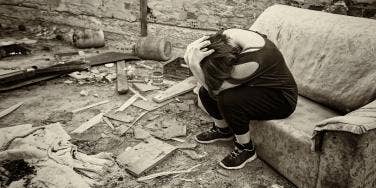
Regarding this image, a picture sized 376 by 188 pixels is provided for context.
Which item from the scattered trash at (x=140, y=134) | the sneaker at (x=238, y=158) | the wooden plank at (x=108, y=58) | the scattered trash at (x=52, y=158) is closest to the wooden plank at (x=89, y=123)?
the scattered trash at (x=52, y=158)

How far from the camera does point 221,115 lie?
3.95 m

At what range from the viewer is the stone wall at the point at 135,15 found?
21.8ft

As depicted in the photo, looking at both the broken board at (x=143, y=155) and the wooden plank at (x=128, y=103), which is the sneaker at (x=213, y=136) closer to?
the broken board at (x=143, y=155)

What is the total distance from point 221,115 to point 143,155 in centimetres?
98

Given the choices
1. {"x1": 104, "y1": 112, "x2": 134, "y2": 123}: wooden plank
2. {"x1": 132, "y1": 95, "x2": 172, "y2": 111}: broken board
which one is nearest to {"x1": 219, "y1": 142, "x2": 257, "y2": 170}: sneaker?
{"x1": 104, "y1": 112, "x2": 134, "y2": 123}: wooden plank

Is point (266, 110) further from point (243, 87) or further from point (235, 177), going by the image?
point (235, 177)

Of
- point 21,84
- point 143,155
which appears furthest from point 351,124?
point 21,84

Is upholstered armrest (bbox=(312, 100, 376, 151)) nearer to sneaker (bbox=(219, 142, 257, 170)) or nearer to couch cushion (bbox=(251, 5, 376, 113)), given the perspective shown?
couch cushion (bbox=(251, 5, 376, 113))

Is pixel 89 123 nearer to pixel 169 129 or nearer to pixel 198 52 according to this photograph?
pixel 169 129

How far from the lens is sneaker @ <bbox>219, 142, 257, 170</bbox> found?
11.9 ft

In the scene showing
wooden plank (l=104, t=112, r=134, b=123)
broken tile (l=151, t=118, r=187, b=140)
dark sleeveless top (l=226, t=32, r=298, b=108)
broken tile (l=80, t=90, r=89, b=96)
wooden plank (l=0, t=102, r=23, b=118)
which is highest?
dark sleeveless top (l=226, t=32, r=298, b=108)

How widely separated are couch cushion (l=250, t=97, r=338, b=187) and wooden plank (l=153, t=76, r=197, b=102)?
176 cm

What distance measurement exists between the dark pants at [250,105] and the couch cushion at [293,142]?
0.39 ft

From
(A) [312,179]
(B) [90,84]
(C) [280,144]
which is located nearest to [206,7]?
(B) [90,84]
